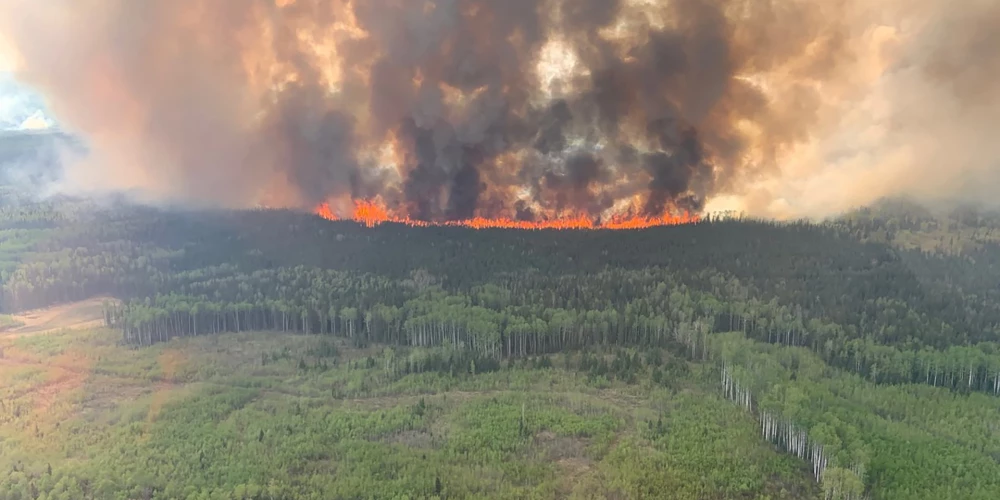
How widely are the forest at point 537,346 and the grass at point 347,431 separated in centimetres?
10

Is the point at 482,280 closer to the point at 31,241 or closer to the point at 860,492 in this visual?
the point at 860,492

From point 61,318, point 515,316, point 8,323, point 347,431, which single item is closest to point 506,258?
point 515,316

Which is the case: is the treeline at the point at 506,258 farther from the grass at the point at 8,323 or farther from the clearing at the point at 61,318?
the grass at the point at 8,323

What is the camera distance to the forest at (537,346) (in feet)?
69.3

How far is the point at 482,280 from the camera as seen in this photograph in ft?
125

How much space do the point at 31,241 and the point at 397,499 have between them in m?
31.9

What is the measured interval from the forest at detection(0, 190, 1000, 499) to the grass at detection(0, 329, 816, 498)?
0.10m

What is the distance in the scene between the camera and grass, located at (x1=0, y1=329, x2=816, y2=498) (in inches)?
804

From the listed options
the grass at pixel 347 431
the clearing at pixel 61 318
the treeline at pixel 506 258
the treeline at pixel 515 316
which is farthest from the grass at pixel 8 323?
the treeline at pixel 515 316

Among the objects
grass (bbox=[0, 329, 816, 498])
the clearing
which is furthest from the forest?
the clearing

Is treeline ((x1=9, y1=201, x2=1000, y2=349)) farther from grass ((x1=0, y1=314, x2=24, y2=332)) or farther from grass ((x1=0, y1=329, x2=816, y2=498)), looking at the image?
grass ((x1=0, y1=329, x2=816, y2=498))

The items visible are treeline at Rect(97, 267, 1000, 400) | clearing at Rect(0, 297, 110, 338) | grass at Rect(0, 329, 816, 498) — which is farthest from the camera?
clearing at Rect(0, 297, 110, 338)

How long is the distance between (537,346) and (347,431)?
1148 centimetres

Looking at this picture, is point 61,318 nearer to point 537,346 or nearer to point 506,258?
point 506,258
